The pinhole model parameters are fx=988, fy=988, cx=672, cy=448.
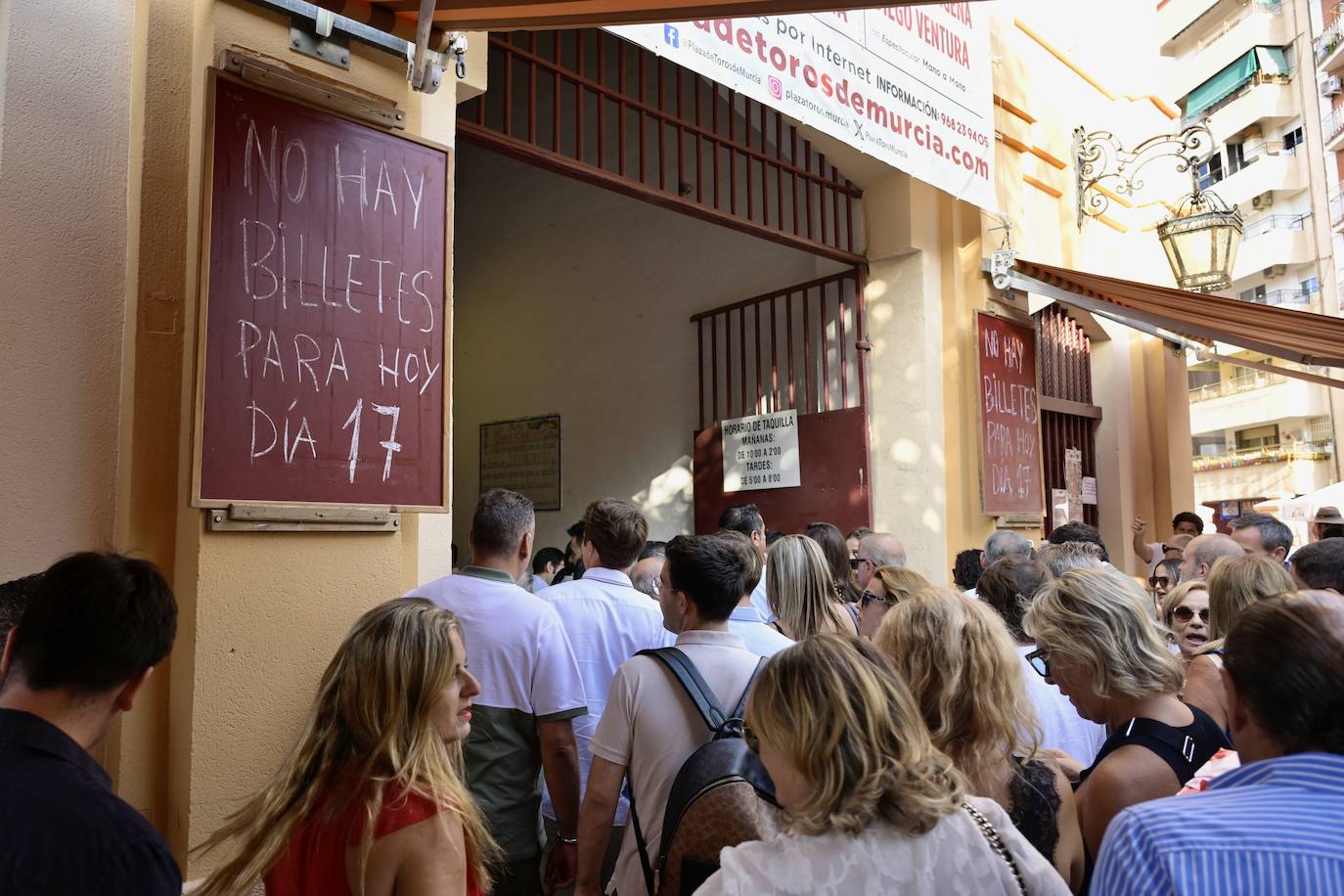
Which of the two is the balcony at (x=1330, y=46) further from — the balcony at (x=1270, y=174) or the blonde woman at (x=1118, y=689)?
the blonde woman at (x=1118, y=689)

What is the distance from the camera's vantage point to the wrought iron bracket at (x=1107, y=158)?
7.60m

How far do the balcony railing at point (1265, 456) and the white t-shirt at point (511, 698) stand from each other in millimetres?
30693

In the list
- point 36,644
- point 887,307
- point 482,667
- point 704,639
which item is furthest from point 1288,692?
point 887,307

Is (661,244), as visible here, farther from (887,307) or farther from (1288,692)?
(1288,692)

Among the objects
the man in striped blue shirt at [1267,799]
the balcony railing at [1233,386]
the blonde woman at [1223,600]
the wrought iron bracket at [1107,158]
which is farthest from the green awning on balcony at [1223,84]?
the man in striped blue shirt at [1267,799]

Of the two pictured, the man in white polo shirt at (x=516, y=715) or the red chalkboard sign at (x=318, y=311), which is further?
the red chalkboard sign at (x=318, y=311)

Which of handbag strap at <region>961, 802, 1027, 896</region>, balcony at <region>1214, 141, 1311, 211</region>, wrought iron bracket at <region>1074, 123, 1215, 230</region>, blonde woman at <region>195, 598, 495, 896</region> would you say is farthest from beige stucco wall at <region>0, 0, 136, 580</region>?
balcony at <region>1214, 141, 1311, 211</region>

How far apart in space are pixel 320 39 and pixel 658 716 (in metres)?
2.58

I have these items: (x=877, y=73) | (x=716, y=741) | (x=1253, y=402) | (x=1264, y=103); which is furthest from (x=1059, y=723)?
(x=1253, y=402)

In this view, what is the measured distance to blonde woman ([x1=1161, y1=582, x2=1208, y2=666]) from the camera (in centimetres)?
342

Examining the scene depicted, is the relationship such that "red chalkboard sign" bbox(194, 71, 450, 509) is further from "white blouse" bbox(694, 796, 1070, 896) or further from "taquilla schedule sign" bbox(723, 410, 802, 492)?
"taquilla schedule sign" bbox(723, 410, 802, 492)

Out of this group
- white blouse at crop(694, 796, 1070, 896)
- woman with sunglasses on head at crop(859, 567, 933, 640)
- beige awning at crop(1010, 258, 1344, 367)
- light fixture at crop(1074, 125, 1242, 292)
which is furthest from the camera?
light fixture at crop(1074, 125, 1242, 292)

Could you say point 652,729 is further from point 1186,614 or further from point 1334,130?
point 1334,130

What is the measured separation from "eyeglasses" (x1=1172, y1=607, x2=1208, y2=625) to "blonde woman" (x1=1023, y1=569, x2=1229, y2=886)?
122 centimetres
